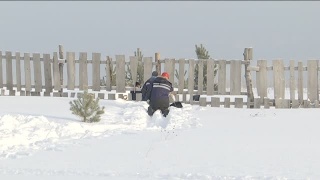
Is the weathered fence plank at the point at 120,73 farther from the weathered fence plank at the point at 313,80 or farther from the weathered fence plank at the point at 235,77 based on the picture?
the weathered fence plank at the point at 313,80

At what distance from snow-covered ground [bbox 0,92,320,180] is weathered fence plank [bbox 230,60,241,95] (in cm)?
298

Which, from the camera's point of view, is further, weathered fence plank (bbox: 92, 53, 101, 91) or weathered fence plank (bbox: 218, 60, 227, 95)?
weathered fence plank (bbox: 92, 53, 101, 91)

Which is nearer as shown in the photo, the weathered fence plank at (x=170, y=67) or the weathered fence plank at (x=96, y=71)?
the weathered fence plank at (x=170, y=67)

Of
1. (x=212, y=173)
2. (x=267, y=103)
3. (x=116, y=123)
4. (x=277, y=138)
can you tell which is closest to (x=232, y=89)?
(x=267, y=103)

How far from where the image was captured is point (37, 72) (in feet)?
59.3

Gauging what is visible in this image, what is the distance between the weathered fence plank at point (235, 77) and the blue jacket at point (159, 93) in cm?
334

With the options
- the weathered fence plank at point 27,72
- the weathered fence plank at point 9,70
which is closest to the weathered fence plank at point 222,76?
the weathered fence plank at point 27,72

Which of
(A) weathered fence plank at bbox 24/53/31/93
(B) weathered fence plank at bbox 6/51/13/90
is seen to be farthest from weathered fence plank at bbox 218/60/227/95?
(B) weathered fence plank at bbox 6/51/13/90

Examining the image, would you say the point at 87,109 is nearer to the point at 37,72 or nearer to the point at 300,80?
the point at 37,72

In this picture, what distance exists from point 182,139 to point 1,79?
1126 centimetres

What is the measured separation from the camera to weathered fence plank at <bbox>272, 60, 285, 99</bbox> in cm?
1598

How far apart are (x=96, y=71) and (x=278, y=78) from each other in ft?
19.7

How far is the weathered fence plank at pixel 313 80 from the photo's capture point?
15.9 metres

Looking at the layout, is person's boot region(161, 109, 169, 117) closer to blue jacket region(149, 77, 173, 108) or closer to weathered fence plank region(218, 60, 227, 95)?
blue jacket region(149, 77, 173, 108)
